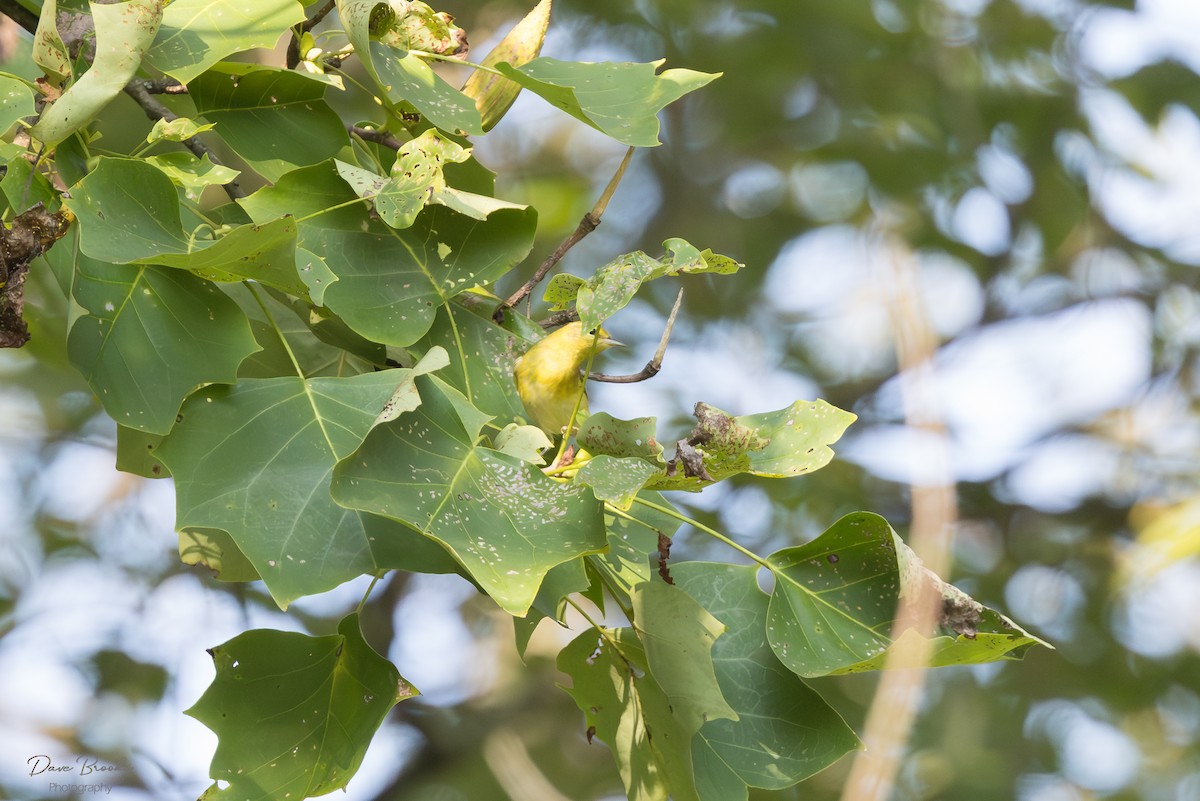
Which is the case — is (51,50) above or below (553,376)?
above

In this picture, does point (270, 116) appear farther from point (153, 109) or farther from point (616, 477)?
point (616, 477)

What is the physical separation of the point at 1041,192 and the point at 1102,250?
6.5 inches

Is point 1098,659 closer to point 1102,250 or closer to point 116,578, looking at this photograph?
point 1102,250

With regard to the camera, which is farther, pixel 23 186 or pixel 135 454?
pixel 135 454

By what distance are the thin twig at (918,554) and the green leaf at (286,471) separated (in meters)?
0.18

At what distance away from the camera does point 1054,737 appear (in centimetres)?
205

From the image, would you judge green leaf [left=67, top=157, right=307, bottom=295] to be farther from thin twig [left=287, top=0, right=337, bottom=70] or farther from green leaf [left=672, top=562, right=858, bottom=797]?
green leaf [left=672, top=562, right=858, bottom=797]

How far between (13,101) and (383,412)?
17cm

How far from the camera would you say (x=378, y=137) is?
18.7 inches

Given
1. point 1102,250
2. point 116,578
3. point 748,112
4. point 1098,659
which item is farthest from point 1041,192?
point 116,578

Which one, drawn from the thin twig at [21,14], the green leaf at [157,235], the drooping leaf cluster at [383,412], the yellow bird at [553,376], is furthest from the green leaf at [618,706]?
the thin twig at [21,14]

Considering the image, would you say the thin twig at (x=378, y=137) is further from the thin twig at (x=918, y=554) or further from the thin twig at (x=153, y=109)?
the thin twig at (x=918, y=554)

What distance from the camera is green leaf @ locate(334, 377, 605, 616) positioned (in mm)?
338

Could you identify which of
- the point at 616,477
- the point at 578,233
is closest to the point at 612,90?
the point at 578,233
